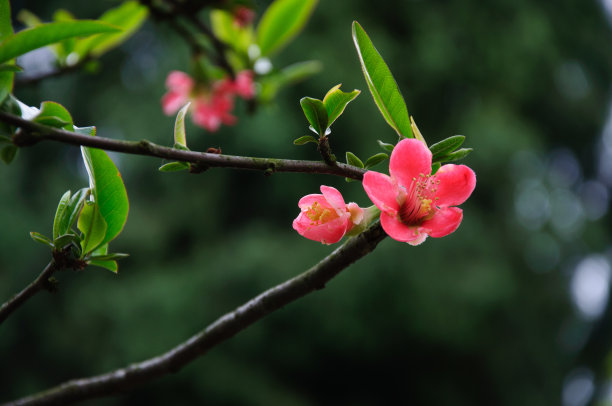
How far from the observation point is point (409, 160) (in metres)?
0.42

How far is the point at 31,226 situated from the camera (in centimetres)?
326

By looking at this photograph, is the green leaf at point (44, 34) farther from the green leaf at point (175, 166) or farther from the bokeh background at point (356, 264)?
the bokeh background at point (356, 264)

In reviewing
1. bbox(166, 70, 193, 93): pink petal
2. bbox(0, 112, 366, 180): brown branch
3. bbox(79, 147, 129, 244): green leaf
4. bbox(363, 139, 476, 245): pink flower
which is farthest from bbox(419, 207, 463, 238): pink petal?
bbox(166, 70, 193, 93): pink petal

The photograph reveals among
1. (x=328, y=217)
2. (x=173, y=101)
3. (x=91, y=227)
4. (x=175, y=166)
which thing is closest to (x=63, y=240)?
(x=91, y=227)

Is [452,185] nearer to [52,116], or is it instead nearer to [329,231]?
[329,231]

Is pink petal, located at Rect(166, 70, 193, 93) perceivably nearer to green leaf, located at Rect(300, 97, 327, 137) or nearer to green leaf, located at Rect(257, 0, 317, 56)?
green leaf, located at Rect(257, 0, 317, 56)

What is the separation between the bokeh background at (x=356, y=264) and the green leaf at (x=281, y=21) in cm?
162

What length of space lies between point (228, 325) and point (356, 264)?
2.56 metres

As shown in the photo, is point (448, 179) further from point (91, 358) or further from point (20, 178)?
point (20, 178)

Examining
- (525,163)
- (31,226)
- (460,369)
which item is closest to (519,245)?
(525,163)

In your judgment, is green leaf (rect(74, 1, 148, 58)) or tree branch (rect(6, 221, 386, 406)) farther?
green leaf (rect(74, 1, 148, 58))

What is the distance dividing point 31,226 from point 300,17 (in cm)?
286

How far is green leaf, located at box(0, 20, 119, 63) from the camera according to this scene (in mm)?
410

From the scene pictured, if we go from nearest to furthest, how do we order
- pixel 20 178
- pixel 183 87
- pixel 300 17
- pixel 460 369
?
1. pixel 300 17
2. pixel 183 87
3. pixel 460 369
4. pixel 20 178
